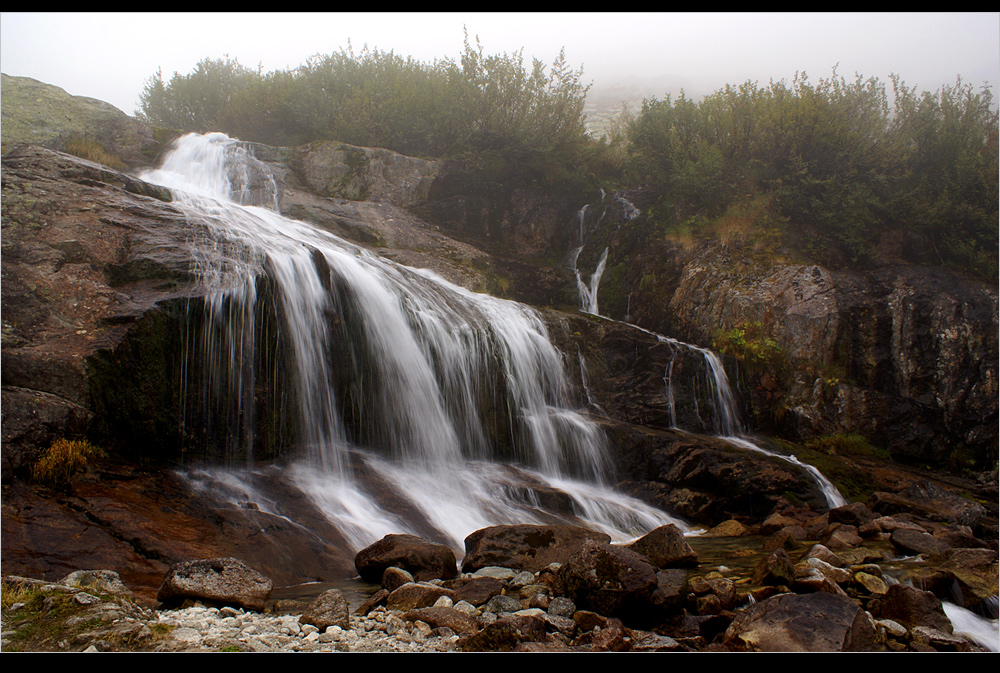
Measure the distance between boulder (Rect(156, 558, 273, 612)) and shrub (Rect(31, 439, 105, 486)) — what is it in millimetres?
2123

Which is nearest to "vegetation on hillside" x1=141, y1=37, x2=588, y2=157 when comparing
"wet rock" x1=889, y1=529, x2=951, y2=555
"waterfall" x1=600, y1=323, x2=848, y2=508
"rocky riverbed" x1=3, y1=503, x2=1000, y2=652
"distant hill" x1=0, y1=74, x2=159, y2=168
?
"distant hill" x1=0, y1=74, x2=159, y2=168

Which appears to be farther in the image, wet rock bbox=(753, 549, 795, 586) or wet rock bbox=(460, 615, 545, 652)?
wet rock bbox=(753, 549, 795, 586)

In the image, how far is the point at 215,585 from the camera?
3521mm

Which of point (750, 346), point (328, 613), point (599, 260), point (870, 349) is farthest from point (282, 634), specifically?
point (599, 260)

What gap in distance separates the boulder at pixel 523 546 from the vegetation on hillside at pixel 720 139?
11.3m

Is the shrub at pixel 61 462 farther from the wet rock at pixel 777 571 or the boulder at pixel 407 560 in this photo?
the wet rock at pixel 777 571

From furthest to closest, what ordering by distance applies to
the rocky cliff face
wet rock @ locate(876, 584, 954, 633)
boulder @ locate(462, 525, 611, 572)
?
1. the rocky cliff face
2. boulder @ locate(462, 525, 611, 572)
3. wet rock @ locate(876, 584, 954, 633)

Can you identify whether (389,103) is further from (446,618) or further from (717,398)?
(446,618)

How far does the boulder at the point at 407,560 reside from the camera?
15.5 feet

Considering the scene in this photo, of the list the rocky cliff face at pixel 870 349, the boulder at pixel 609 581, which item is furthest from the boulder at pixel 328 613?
the rocky cliff face at pixel 870 349

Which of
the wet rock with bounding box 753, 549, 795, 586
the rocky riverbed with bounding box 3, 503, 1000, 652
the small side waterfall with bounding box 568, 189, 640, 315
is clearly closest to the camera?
the rocky riverbed with bounding box 3, 503, 1000, 652

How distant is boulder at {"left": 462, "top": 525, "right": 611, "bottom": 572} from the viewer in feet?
16.5

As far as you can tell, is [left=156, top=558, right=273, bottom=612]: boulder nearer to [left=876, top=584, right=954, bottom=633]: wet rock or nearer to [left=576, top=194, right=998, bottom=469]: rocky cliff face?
[left=876, top=584, right=954, bottom=633]: wet rock
